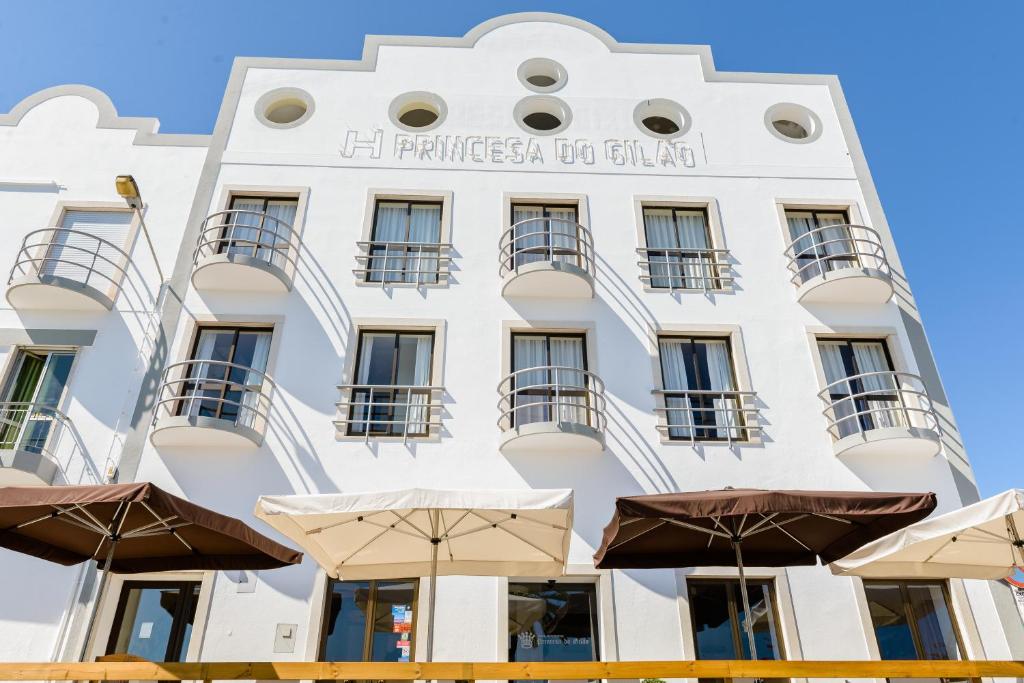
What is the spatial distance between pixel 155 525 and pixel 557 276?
6.96 meters

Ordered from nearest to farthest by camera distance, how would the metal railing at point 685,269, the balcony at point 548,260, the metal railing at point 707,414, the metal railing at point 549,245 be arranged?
the metal railing at point 707,414, the balcony at point 548,260, the metal railing at point 549,245, the metal railing at point 685,269

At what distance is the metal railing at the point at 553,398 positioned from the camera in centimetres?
1098

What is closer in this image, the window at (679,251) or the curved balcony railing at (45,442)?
the curved balcony railing at (45,442)

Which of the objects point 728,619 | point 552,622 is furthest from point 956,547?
point 552,622

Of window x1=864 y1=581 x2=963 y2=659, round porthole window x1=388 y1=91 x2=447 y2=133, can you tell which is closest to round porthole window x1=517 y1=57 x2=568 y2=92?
round porthole window x1=388 y1=91 x2=447 y2=133

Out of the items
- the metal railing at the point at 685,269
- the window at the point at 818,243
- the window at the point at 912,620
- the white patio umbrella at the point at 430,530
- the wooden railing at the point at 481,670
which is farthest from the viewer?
the window at the point at 818,243

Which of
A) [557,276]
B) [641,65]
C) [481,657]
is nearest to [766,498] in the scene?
[481,657]

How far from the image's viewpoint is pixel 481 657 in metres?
9.31

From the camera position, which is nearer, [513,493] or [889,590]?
[513,493]

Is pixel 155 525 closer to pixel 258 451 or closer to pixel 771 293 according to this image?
pixel 258 451

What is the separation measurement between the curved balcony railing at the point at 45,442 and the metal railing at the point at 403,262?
16.5 ft

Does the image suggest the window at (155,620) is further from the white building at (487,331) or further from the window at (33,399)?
the window at (33,399)

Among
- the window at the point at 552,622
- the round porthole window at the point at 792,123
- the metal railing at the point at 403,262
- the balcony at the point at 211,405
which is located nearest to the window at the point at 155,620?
the balcony at the point at 211,405

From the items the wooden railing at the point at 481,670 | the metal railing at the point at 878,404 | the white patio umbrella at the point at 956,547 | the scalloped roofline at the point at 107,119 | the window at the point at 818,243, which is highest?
the scalloped roofline at the point at 107,119
